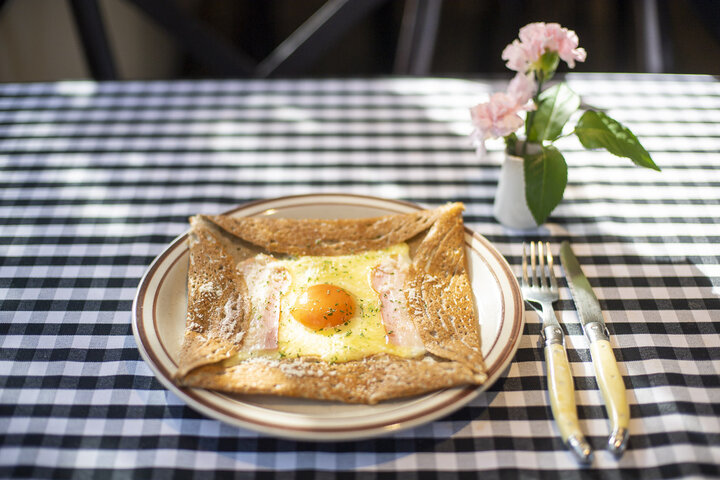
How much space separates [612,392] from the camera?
1.25m

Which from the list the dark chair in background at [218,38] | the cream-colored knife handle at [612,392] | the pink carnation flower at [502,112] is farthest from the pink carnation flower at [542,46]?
the dark chair in background at [218,38]

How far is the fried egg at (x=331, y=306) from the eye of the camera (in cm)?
134

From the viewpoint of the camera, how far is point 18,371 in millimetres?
1377

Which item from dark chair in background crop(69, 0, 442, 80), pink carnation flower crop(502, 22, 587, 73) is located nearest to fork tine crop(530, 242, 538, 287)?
pink carnation flower crop(502, 22, 587, 73)

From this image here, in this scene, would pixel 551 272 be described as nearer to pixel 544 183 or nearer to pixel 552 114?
pixel 544 183

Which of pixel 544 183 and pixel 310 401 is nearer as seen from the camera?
pixel 310 401

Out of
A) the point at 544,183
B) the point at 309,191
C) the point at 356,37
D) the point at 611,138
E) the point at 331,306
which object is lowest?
the point at 356,37

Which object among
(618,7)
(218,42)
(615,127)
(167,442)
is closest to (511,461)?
(167,442)

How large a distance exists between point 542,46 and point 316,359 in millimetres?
1036

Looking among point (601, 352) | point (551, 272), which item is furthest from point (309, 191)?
point (601, 352)

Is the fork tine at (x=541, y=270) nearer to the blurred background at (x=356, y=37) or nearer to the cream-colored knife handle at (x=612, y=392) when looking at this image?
the cream-colored knife handle at (x=612, y=392)

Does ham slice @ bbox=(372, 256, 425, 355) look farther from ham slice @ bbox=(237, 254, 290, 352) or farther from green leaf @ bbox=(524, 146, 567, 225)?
green leaf @ bbox=(524, 146, 567, 225)

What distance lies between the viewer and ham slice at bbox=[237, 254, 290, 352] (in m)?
1.36

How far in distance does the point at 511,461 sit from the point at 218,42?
2.47 m
